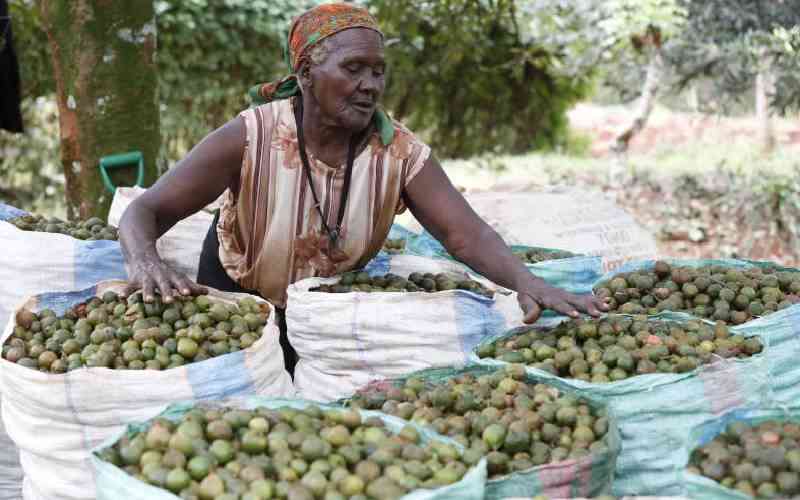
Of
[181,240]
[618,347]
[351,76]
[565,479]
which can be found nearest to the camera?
[565,479]

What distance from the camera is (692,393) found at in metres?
2.72

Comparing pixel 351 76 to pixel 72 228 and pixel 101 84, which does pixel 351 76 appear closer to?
pixel 72 228

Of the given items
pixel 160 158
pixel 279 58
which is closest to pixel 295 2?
pixel 279 58

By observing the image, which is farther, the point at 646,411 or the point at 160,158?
the point at 160,158

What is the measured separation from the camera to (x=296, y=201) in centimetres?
353

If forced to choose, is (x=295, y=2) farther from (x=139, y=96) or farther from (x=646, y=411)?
(x=646, y=411)

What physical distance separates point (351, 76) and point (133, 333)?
112 centimetres

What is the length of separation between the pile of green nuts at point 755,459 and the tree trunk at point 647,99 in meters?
7.20

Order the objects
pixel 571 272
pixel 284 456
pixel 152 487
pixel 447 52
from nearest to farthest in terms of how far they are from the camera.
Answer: pixel 152 487 < pixel 284 456 < pixel 571 272 < pixel 447 52

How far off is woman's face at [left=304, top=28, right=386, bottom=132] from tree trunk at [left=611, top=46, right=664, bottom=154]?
6.39m

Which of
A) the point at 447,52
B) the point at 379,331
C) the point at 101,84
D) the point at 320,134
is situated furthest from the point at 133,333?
the point at 447,52

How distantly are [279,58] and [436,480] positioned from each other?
8.82 meters

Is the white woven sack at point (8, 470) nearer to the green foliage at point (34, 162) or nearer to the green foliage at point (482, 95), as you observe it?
the green foliage at point (34, 162)

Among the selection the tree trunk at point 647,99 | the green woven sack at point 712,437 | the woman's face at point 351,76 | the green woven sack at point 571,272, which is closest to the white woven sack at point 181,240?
the woman's face at point 351,76
